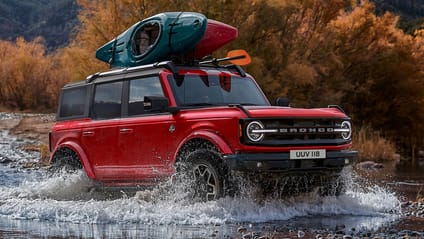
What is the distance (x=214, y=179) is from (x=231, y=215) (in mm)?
520

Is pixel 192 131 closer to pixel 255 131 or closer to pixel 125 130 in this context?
pixel 255 131

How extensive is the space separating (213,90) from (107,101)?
1799 mm

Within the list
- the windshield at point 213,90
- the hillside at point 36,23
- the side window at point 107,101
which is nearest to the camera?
the windshield at point 213,90

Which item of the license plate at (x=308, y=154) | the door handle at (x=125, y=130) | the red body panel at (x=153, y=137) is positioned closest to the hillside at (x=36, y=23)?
the red body panel at (x=153, y=137)

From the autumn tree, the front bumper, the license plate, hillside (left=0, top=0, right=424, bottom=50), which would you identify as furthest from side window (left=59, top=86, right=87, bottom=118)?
hillside (left=0, top=0, right=424, bottom=50)

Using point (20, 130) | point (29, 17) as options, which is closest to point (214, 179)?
point (20, 130)

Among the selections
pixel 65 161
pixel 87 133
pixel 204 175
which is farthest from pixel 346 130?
pixel 65 161

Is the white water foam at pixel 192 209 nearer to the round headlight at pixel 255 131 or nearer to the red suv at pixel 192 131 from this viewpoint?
the red suv at pixel 192 131

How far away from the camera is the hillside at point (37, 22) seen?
607 feet

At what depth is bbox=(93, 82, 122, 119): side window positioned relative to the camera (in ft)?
32.8

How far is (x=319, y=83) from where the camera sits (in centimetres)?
3462

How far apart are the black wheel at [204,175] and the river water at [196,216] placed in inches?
5.7

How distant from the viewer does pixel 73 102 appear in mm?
11078

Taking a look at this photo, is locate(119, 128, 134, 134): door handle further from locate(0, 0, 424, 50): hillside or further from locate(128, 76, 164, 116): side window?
locate(0, 0, 424, 50): hillside
